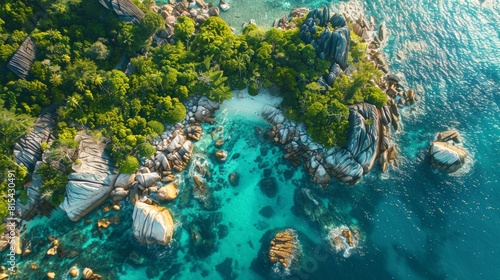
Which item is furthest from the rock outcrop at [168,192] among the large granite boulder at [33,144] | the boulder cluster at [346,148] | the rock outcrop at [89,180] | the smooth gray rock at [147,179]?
the large granite boulder at [33,144]

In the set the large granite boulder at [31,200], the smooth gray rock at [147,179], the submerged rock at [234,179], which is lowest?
the large granite boulder at [31,200]

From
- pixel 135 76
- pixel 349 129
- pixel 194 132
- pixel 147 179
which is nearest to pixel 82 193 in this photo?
pixel 147 179

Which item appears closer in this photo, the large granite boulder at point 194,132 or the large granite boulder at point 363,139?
the large granite boulder at point 363,139

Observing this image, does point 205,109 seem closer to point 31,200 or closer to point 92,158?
point 92,158

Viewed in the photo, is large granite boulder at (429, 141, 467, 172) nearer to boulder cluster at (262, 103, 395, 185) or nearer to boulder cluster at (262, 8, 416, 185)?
boulder cluster at (262, 8, 416, 185)

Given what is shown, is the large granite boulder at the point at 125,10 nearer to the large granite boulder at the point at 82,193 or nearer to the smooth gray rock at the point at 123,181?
the smooth gray rock at the point at 123,181

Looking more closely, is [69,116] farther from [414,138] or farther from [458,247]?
[458,247]
